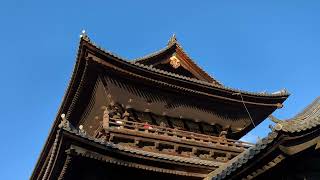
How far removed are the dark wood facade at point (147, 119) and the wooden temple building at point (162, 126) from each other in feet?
0.12

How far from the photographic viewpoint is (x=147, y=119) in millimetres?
19781

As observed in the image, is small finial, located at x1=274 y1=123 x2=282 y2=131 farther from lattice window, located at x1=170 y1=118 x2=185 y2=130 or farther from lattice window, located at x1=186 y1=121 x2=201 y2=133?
lattice window, located at x1=186 y1=121 x2=201 y2=133

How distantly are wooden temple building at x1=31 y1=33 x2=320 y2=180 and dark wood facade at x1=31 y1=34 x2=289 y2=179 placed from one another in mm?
36

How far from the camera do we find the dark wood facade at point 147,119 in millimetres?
15047

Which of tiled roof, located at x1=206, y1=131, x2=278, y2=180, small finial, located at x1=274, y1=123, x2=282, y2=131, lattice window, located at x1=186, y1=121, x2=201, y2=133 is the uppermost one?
lattice window, located at x1=186, y1=121, x2=201, y2=133

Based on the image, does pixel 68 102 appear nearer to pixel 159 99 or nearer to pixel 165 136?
pixel 159 99

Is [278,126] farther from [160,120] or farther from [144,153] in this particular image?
[160,120]

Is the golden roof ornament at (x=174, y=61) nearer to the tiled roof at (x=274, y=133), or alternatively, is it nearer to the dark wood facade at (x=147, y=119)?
the dark wood facade at (x=147, y=119)

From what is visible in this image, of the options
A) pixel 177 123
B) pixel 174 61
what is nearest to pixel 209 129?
pixel 177 123

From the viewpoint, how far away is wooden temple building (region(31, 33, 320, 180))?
11820 millimetres

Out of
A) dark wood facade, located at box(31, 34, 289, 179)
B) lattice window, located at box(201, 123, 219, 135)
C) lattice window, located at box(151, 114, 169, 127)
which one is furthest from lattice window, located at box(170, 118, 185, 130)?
lattice window, located at box(201, 123, 219, 135)

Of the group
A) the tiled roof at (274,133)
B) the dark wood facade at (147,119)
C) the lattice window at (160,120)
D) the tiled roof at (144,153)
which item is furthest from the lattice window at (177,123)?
the tiled roof at (274,133)

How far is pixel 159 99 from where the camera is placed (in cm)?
1956

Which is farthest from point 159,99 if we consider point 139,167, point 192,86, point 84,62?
point 139,167
